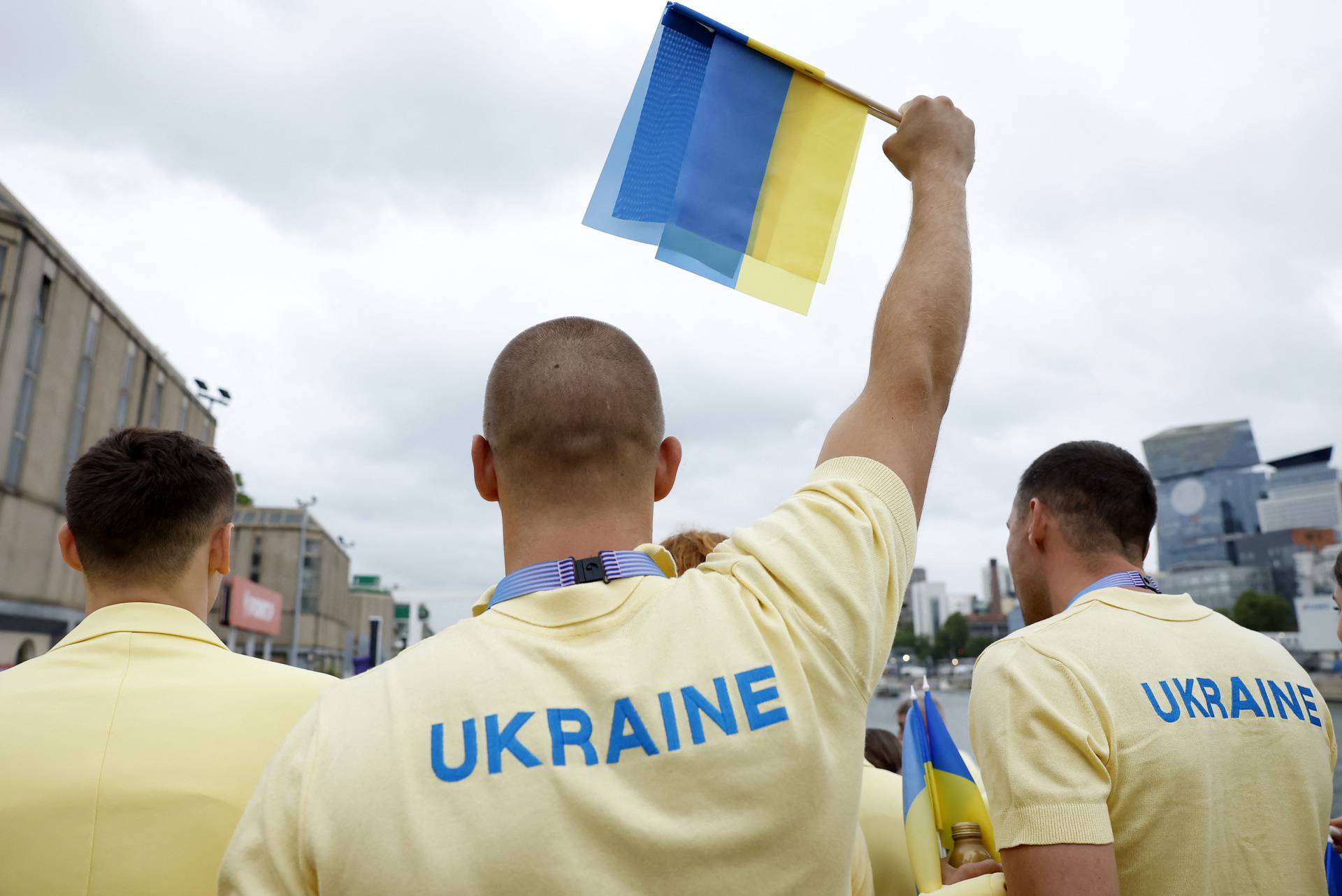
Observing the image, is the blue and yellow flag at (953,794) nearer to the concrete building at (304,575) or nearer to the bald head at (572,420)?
the bald head at (572,420)

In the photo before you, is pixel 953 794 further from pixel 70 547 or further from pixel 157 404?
pixel 157 404

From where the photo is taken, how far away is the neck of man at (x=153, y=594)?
2.46 metres

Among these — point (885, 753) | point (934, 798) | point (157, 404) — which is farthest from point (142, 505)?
point (157, 404)

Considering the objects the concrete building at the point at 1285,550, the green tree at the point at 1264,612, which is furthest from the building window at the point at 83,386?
the concrete building at the point at 1285,550

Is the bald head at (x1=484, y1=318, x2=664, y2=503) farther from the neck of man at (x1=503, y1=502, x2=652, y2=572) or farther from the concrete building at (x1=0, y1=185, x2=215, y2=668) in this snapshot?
the concrete building at (x1=0, y1=185, x2=215, y2=668)

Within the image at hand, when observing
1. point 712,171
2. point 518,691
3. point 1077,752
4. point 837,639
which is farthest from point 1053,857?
point 712,171

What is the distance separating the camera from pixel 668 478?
5.87ft

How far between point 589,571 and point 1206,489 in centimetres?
15127

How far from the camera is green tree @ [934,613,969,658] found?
439 feet

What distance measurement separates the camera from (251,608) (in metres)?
42.0

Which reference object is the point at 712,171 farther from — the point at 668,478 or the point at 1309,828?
the point at 1309,828

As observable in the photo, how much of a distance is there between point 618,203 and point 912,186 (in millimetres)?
706

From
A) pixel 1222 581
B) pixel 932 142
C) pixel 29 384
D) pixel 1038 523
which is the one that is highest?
pixel 1222 581

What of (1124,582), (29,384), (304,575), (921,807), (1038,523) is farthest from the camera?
(304,575)
